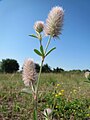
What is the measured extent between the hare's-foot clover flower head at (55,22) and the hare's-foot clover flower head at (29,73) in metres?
0.21

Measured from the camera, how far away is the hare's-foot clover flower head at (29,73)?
1666 millimetres

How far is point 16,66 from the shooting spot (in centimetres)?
3030

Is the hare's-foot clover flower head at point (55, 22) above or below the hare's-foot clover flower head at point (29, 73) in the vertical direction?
above

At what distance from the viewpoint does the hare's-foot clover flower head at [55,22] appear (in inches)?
66.3

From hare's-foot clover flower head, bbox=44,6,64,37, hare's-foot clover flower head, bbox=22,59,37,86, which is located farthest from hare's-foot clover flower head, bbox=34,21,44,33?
hare's-foot clover flower head, bbox=22,59,37,86

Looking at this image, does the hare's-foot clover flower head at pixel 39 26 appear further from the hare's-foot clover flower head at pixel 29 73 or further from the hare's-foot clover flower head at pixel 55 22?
the hare's-foot clover flower head at pixel 29 73

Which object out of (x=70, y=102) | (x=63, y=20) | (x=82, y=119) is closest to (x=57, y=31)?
(x=63, y=20)

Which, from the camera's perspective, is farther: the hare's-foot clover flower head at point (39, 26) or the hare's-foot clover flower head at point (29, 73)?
the hare's-foot clover flower head at point (39, 26)

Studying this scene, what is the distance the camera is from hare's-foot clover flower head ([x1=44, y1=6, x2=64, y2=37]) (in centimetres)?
168

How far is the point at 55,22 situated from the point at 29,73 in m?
0.32

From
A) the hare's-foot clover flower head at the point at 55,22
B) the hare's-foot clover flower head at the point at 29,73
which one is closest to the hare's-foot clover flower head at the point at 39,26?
the hare's-foot clover flower head at the point at 55,22

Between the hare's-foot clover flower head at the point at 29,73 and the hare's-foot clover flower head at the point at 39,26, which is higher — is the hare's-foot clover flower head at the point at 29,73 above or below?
below

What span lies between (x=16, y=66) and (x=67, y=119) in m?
25.8

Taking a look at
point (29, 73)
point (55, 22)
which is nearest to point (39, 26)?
point (55, 22)
